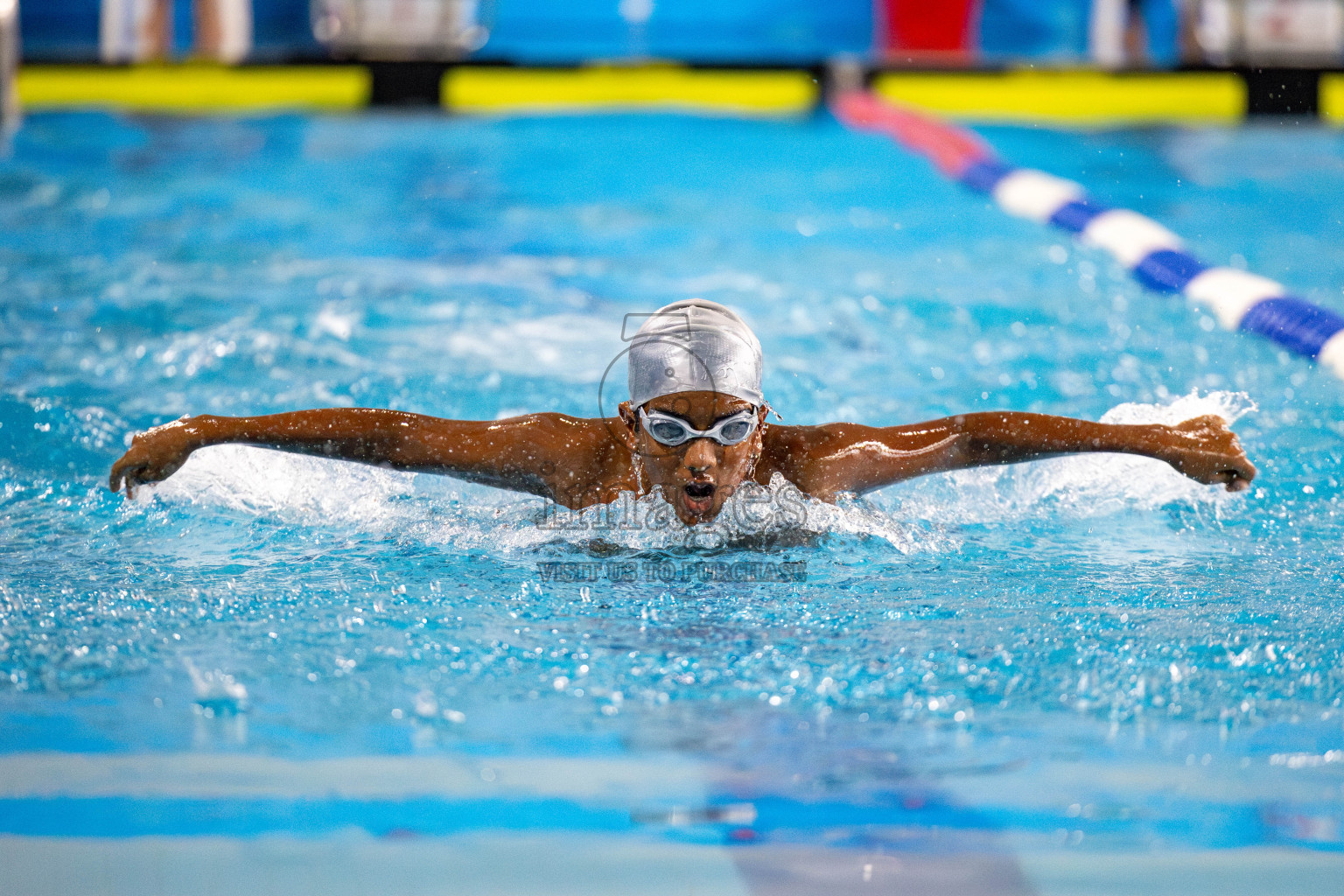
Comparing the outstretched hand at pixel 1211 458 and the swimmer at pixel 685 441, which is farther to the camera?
the outstretched hand at pixel 1211 458

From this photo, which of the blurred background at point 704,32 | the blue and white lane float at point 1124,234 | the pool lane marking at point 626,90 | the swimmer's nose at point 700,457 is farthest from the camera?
the blurred background at point 704,32

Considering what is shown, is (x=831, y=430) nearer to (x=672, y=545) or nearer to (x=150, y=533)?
(x=672, y=545)

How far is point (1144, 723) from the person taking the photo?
2.25 metres

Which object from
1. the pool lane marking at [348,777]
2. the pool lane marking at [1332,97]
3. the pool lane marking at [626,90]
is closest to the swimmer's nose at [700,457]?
the pool lane marking at [348,777]

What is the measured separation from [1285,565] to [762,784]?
1.37 metres

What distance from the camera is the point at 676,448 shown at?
271 centimetres

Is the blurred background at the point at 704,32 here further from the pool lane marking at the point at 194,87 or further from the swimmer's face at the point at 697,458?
the swimmer's face at the point at 697,458

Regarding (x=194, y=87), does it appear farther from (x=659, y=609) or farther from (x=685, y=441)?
(x=659, y=609)

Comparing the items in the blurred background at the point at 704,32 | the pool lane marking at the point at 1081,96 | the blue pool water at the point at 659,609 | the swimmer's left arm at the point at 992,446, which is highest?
the blurred background at the point at 704,32

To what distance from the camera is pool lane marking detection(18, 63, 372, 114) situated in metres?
9.08

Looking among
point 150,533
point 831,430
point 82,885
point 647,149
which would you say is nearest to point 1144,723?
point 831,430

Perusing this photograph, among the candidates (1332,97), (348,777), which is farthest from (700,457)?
(1332,97)

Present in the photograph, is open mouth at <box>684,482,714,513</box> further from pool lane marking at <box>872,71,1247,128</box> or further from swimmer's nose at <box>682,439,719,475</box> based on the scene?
pool lane marking at <box>872,71,1247,128</box>

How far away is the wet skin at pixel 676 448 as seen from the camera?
2746mm
